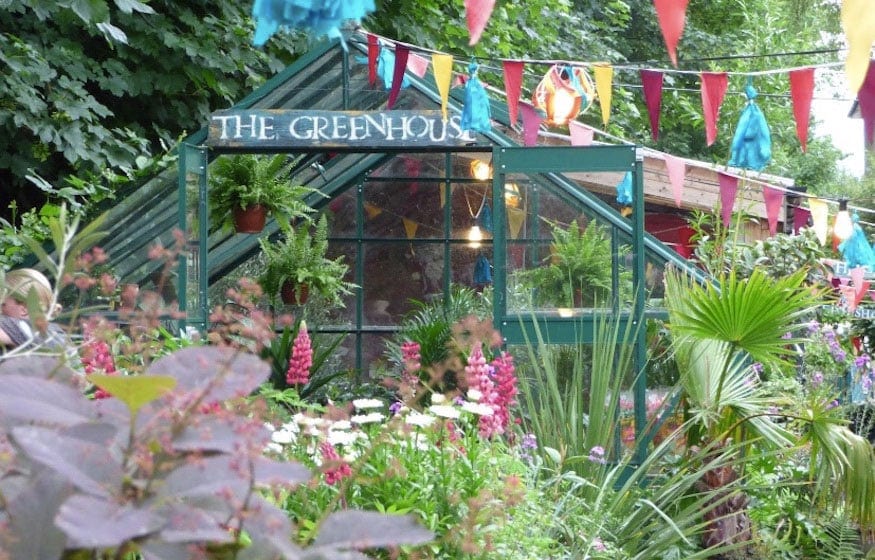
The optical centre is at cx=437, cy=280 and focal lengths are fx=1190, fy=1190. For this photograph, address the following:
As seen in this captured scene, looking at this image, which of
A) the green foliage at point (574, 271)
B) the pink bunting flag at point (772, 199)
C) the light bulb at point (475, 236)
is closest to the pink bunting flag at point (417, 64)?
the green foliage at point (574, 271)

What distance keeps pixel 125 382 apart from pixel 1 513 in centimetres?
23

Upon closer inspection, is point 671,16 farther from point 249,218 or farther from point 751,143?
point 249,218

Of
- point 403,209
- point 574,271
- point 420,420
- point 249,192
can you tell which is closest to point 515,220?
point 574,271

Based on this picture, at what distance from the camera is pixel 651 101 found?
684 centimetres

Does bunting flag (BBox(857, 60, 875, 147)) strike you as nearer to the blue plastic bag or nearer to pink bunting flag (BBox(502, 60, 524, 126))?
the blue plastic bag

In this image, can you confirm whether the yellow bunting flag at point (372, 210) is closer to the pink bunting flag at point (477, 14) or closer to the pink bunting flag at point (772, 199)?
the pink bunting flag at point (772, 199)

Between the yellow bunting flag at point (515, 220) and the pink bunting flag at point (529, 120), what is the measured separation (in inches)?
31.3

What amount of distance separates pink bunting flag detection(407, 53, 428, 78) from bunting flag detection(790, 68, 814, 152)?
2.41 meters

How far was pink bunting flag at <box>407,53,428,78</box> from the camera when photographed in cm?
739

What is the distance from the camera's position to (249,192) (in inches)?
295

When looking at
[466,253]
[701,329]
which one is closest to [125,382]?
[701,329]

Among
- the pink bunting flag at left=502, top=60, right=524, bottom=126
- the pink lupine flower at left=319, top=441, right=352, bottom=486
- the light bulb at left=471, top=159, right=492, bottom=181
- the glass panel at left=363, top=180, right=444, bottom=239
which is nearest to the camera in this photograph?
the pink lupine flower at left=319, top=441, right=352, bottom=486

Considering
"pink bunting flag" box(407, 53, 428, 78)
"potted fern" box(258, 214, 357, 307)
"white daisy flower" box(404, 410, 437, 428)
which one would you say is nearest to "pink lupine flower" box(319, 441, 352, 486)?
"white daisy flower" box(404, 410, 437, 428)

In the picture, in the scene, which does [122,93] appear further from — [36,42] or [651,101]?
[651,101]
